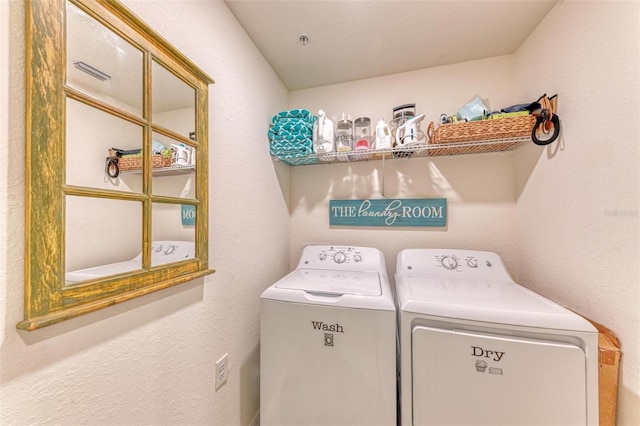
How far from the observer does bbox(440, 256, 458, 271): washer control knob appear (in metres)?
1.41

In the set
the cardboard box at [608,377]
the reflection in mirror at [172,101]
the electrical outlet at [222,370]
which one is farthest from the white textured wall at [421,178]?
the reflection in mirror at [172,101]

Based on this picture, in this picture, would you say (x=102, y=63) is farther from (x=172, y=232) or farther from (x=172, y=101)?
(x=172, y=232)

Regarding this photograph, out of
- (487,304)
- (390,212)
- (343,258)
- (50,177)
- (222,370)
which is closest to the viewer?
(50,177)

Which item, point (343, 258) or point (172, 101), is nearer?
point (172, 101)

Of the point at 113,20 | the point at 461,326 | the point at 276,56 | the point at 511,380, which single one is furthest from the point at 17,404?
the point at 276,56

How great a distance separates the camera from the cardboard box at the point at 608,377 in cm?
84

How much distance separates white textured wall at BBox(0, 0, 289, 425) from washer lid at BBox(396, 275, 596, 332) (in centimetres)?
83

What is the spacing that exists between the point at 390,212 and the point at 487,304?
84 cm

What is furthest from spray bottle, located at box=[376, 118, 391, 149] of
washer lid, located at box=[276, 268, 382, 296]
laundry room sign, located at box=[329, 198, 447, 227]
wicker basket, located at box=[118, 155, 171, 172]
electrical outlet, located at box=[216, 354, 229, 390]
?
electrical outlet, located at box=[216, 354, 229, 390]

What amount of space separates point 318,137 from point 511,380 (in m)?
1.43

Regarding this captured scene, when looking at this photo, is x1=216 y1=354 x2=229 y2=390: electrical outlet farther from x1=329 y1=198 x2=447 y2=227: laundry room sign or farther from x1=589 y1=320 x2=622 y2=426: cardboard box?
x1=589 y1=320 x2=622 y2=426: cardboard box

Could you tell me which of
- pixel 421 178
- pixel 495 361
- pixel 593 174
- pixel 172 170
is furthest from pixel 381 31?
pixel 495 361

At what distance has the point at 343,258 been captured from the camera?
1.57 m

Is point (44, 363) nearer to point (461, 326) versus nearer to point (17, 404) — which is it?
point (17, 404)
